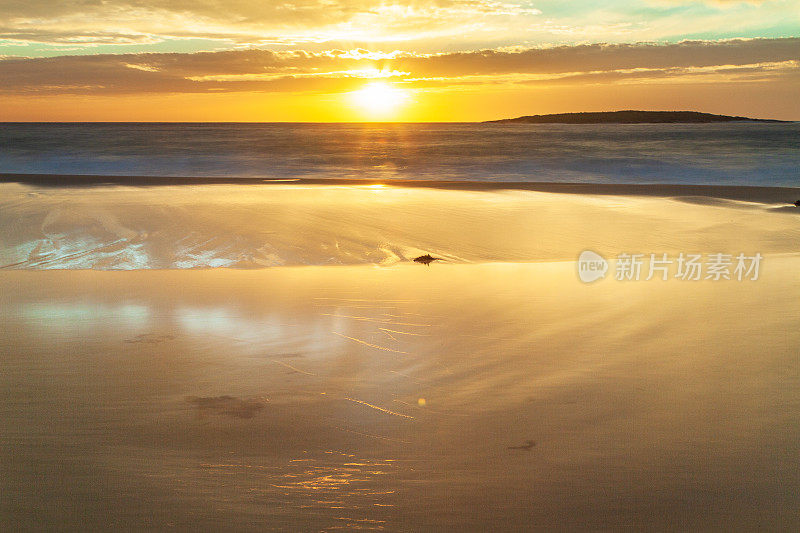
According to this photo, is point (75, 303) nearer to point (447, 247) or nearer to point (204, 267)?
point (204, 267)

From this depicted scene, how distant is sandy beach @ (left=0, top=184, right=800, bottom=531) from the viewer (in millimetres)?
2693

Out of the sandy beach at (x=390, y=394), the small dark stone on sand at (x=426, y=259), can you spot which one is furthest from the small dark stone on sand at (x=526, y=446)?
the small dark stone on sand at (x=426, y=259)

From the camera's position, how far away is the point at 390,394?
12.2ft

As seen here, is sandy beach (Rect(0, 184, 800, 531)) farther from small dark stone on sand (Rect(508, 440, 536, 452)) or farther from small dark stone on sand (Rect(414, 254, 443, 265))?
small dark stone on sand (Rect(414, 254, 443, 265))

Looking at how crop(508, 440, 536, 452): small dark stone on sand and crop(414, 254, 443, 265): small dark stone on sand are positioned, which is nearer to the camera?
crop(508, 440, 536, 452): small dark stone on sand

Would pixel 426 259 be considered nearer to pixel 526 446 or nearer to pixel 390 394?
pixel 390 394

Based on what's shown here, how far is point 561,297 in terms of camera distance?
19.4ft

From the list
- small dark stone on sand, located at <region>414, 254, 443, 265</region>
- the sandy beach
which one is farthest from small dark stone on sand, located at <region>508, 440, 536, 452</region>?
small dark stone on sand, located at <region>414, 254, 443, 265</region>

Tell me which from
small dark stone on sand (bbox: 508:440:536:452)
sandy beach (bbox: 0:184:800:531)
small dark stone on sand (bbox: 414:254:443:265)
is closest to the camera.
Result: sandy beach (bbox: 0:184:800:531)

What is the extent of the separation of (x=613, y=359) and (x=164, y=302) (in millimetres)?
3766

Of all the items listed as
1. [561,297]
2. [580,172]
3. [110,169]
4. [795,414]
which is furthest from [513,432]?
[110,169]

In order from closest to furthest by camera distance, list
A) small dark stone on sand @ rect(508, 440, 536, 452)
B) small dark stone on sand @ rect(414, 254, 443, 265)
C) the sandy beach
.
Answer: the sandy beach, small dark stone on sand @ rect(508, 440, 536, 452), small dark stone on sand @ rect(414, 254, 443, 265)

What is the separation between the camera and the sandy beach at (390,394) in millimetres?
2693

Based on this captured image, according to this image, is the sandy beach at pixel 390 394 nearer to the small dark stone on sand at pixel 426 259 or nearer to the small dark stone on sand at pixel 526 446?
the small dark stone on sand at pixel 526 446
